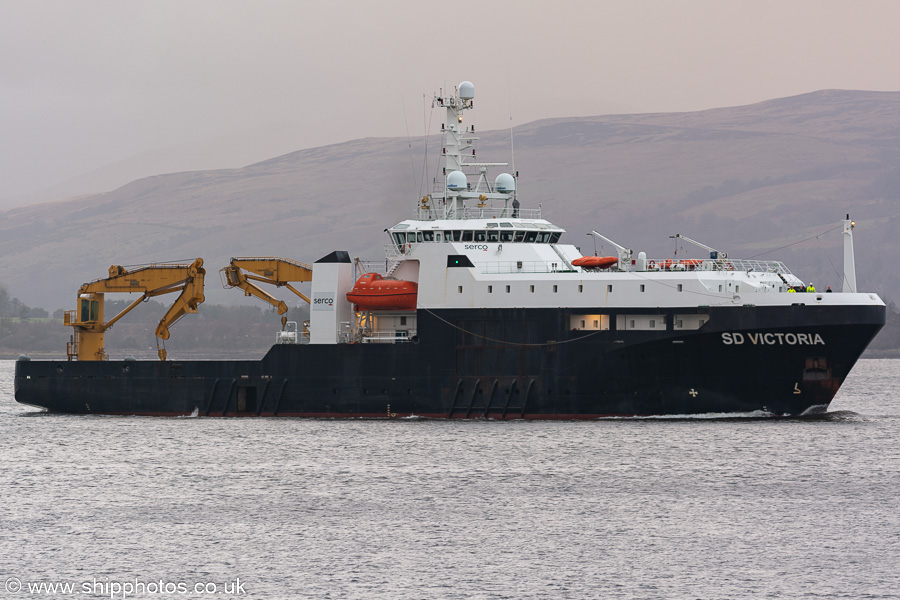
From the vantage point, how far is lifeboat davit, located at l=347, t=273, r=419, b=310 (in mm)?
47500

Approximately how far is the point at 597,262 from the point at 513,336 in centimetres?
420

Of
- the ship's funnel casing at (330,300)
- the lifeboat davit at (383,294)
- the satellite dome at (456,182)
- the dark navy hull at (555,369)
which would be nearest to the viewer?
the dark navy hull at (555,369)

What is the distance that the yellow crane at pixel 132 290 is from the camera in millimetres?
53594

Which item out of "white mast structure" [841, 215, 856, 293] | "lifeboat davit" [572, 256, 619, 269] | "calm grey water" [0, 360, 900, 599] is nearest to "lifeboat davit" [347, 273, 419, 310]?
"calm grey water" [0, 360, 900, 599]

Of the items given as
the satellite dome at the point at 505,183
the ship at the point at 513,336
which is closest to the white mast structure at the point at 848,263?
the ship at the point at 513,336

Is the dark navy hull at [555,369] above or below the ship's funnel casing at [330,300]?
below

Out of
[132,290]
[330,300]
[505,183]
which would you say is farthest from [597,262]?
[132,290]

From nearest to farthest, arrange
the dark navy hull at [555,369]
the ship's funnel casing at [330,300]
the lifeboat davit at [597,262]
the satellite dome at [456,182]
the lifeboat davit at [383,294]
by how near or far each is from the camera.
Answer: the dark navy hull at [555,369]
the lifeboat davit at [597,262]
the lifeboat davit at [383,294]
the ship's funnel casing at [330,300]
the satellite dome at [456,182]

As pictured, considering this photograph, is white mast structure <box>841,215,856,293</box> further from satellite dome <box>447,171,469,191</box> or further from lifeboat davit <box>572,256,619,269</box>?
satellite dome <box>447,171,469,191</box>

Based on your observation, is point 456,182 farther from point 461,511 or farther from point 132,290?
point 461,511

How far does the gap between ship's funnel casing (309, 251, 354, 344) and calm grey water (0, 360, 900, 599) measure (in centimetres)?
383

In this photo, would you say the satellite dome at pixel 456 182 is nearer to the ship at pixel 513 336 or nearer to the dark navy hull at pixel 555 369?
the ship at pixel 513 336

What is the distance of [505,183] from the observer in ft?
167

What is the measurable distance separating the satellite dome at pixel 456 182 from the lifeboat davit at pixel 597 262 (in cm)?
676
